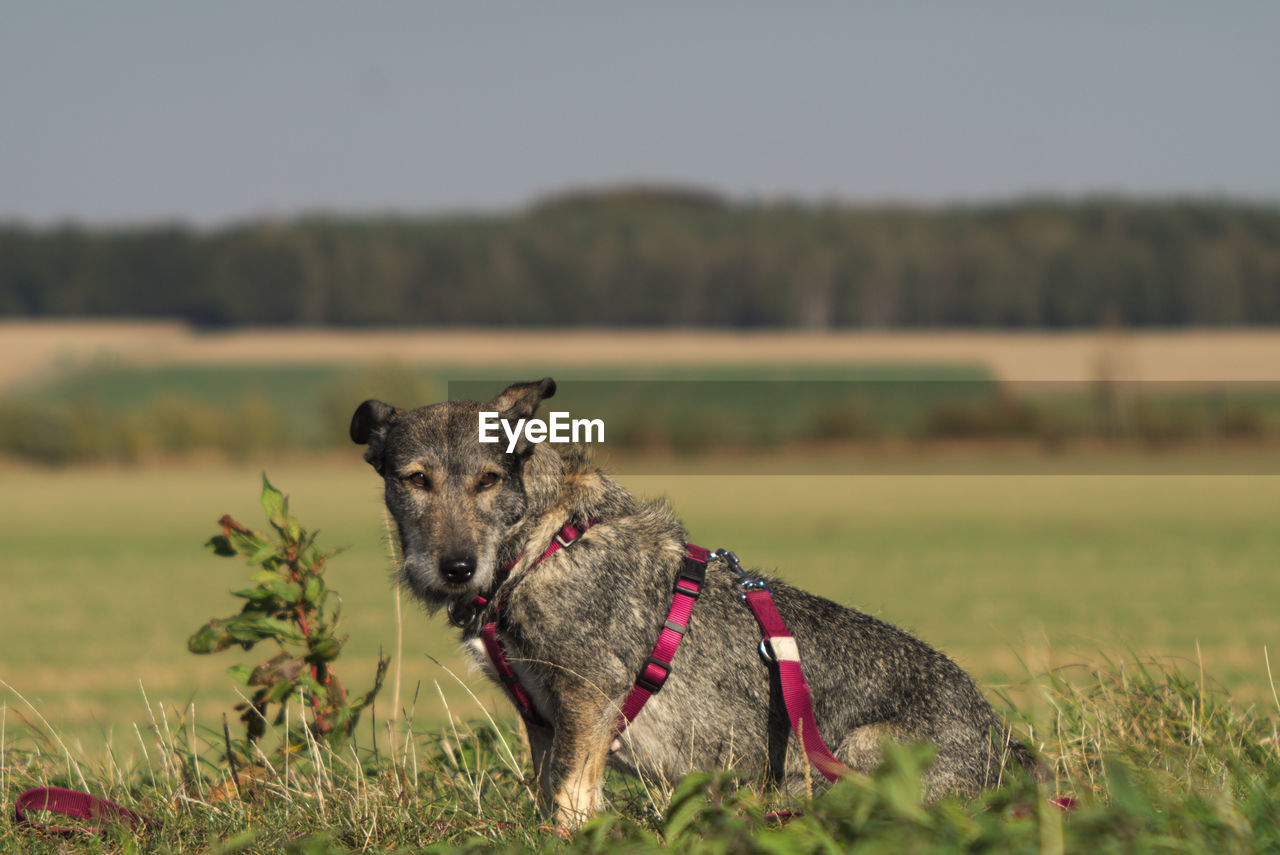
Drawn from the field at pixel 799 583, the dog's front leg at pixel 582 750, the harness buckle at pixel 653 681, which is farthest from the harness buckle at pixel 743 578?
the field at pixel 799 583

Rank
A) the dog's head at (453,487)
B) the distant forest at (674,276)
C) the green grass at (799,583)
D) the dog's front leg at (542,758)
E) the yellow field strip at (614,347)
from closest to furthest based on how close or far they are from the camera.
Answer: the green grass at (799,583)
the dog's head at (453,487)
the dog's front leg at (542,758)
the yellow field strip at (614,347)
the distant forest at (674,276)

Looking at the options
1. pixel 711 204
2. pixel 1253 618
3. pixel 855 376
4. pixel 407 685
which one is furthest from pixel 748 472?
pixel 711 204

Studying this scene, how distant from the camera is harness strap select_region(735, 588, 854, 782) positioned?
4.59 meters

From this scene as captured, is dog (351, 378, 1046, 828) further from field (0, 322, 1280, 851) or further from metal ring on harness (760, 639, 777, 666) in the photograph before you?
field (0, 322, 1280, 851)

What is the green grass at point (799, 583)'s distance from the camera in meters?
3.88

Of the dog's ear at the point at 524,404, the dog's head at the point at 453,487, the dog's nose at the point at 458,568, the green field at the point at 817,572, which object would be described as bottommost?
the green field at the point at 817,572

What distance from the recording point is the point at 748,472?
81062 mm

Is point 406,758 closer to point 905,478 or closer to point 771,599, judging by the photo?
point 771,599

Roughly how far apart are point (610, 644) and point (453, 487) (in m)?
0.93

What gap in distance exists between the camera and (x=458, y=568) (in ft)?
15.4

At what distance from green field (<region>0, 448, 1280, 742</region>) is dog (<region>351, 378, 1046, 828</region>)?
30.9 inches

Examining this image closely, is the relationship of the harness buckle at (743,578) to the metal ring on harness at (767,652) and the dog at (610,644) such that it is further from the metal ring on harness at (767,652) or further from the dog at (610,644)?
the metal ring on harness at (767,652)

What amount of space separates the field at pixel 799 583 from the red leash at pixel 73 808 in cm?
11

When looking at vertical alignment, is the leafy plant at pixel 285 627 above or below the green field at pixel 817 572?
above
